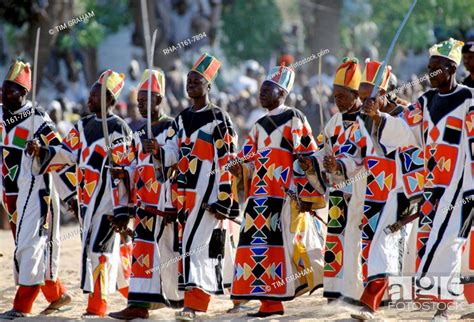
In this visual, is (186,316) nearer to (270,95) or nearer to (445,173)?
(270,95)

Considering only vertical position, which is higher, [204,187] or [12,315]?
[204,187]

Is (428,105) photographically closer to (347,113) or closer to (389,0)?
(347,113)

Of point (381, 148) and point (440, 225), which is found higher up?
point (381, 148)

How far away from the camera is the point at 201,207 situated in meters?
11.8

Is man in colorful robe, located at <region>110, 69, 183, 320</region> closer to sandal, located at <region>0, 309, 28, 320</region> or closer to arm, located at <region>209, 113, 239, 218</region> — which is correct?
arm, located at <region>209, 113, 239, 218</region>

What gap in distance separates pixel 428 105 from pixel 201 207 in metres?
2.32

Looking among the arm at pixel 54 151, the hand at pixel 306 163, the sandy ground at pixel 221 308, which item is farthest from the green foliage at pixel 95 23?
the hand at pixel 306 163

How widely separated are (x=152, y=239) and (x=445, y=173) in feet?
9.51

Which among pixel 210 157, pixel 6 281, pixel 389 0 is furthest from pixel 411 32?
pixel 210 157

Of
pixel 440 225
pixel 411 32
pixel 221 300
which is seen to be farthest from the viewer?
pixel 411 32

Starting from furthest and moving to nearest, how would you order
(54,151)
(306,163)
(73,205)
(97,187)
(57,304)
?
1. (73,205)
2. (57,304)
3. (54,151)
4. (97,187)
5. (306,163)

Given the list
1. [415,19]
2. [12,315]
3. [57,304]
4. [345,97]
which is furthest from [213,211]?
[415,19]

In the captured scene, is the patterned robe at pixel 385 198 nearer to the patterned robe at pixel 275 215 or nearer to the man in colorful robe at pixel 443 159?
the man in colorful robe at pixel 443 159

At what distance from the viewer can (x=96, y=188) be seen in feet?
39.8
